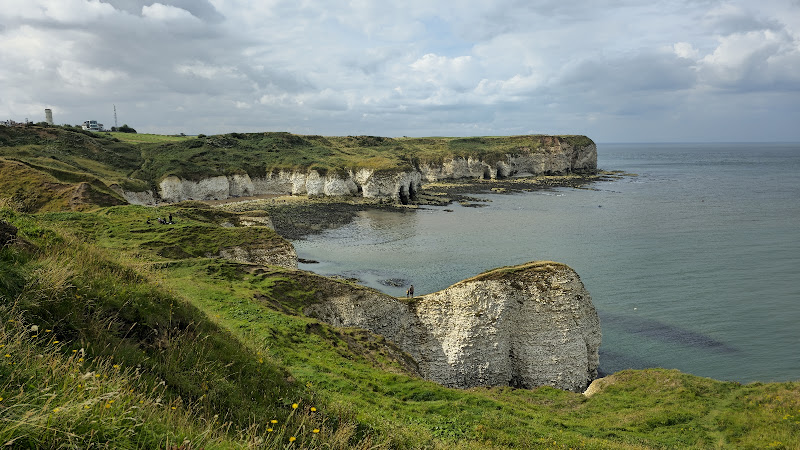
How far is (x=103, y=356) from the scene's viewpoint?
7.58 m

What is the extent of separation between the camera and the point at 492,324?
89.4 feet

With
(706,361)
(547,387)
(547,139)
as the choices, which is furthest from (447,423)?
(547,139)

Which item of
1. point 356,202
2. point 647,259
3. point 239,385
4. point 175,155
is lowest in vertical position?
point 647,259

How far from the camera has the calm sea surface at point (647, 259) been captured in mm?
34406

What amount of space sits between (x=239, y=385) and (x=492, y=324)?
20394 mm

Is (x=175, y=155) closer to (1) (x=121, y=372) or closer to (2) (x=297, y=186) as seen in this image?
(2) (x=297, y=186)

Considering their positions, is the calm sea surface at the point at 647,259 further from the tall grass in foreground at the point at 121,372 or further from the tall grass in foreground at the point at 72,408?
the tall grass in foreground at the point at 72,408

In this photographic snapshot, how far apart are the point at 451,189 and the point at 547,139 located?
57.5 m

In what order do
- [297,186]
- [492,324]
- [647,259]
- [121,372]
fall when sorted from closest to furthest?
[121,372] < [492,324] < [647,259] < [297,186]

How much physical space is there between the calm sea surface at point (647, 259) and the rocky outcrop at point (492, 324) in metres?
6.71

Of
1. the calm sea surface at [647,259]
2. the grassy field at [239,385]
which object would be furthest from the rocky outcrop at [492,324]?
the calm sea surface at [647,259]

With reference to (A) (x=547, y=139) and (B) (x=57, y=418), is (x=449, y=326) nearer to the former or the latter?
(B) (x=57, y=418)

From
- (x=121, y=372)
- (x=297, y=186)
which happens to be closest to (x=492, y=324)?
(x=121, y=372)

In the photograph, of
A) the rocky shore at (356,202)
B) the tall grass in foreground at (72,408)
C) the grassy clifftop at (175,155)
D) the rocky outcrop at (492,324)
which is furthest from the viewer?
the rocky shore at (356,202)
